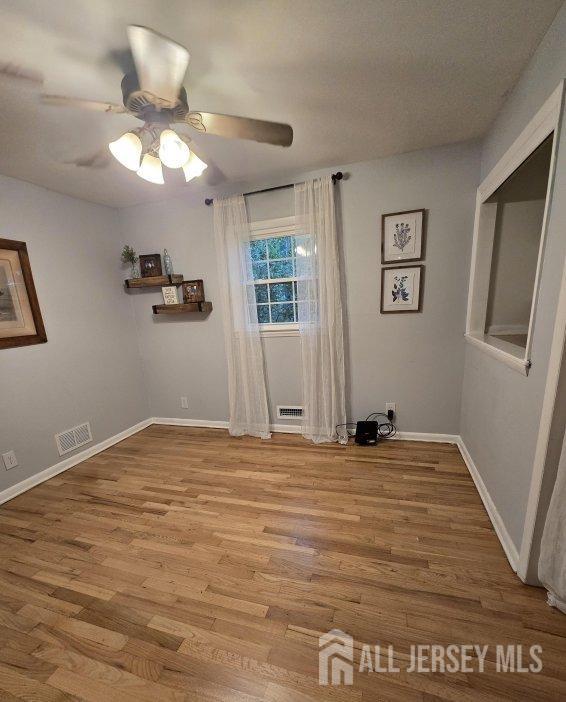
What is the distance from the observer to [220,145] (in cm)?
185

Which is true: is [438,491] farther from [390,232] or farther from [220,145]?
[220,145]

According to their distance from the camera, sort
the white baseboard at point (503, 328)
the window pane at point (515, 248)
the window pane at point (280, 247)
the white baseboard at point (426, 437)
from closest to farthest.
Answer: the window pane at point (515, 248), the white baseboard at point (503, 328), the white baseboard at point (426, 437), the window pane at point (280, 247)

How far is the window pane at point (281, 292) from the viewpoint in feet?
8.72

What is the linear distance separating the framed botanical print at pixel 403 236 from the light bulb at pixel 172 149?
1.69 metres

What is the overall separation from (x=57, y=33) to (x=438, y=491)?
3.06 m

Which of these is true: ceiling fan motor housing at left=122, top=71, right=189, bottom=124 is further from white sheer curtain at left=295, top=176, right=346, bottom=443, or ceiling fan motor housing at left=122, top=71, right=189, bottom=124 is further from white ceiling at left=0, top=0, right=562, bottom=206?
white sheer curtain at left=295, top=176, right=346, bottom=443

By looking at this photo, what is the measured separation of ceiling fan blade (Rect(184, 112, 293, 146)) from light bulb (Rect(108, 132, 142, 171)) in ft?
0.81

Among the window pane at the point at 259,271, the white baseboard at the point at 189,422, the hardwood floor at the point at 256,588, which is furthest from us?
the white baseboard at the point at 189,422

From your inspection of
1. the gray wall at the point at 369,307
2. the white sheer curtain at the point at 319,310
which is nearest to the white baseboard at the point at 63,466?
the gray wall at the point at 369,307

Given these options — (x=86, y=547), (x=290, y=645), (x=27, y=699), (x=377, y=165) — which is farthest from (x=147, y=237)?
(x=290, y=645)

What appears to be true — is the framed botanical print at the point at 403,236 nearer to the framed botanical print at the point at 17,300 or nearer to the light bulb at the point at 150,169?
the light bulb at the point at 150,169

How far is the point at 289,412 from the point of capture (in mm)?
2834

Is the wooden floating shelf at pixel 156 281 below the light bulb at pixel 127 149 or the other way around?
below

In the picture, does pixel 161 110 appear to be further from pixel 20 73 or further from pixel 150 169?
pixel 20 73
